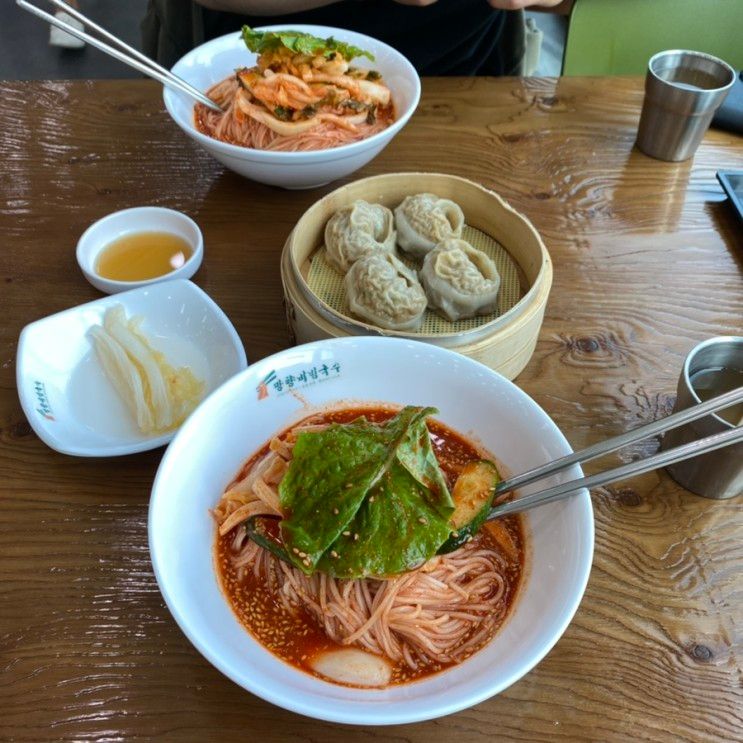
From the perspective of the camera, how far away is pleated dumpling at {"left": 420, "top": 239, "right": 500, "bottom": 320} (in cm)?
175

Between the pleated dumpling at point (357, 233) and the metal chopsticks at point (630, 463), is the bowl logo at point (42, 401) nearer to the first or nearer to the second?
the pleated dumpling at point (357, 233)

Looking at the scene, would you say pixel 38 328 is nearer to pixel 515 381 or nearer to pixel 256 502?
pixel 256 502

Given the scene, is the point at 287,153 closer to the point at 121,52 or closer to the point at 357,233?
the point at 357,233

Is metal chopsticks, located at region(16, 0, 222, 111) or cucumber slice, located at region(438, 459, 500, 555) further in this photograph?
metal chopsticks, located at region(16, 0, 222, 111)

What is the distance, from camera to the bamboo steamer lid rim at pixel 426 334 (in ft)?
4.98

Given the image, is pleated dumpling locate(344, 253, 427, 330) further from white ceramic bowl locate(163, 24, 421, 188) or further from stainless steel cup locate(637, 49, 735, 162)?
stainless steel cup locate(637, 49, 735, 162)

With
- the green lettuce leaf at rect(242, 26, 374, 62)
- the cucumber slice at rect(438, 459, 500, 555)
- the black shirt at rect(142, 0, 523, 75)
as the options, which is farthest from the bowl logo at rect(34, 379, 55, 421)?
the black shirt at rect(142, 0, 523, 75)

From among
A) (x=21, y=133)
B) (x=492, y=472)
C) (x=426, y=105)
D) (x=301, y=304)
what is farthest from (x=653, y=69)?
(x=21, y=133)

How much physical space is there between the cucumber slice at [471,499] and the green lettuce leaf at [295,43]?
1.47 m

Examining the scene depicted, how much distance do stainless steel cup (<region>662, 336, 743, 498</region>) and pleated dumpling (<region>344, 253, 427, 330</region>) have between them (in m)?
0.66

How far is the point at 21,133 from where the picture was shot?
7.88ft

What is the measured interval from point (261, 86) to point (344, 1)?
76 centimetres

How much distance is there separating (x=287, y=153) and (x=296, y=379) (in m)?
0.83

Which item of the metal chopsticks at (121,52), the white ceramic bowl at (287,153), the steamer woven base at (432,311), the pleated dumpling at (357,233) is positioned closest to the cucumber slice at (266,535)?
the steamer woven base at (432,311)
